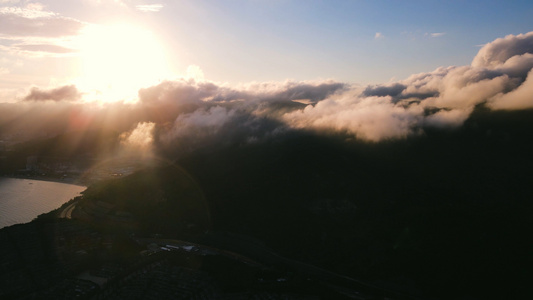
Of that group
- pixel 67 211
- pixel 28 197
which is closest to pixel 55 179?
pixel 28 197

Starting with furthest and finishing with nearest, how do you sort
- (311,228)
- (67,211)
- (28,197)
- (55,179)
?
(55,179), (28,197), (67,211), (311,228)

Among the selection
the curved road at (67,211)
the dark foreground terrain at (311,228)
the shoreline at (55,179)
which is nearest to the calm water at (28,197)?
the shoreline at (55,179)

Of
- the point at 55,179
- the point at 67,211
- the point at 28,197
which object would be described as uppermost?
the point at 55,179

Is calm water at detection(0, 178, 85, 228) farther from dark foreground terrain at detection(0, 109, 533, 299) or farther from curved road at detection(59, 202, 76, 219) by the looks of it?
dark foreground terrain at detection(0, 109, 533, 299)

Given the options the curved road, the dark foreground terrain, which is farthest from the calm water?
the dark foreground terrain

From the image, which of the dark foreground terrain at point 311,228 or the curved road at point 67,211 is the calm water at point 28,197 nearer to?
the curved road at point 67,211

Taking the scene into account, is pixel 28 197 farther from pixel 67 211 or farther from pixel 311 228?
pixel 311 228
